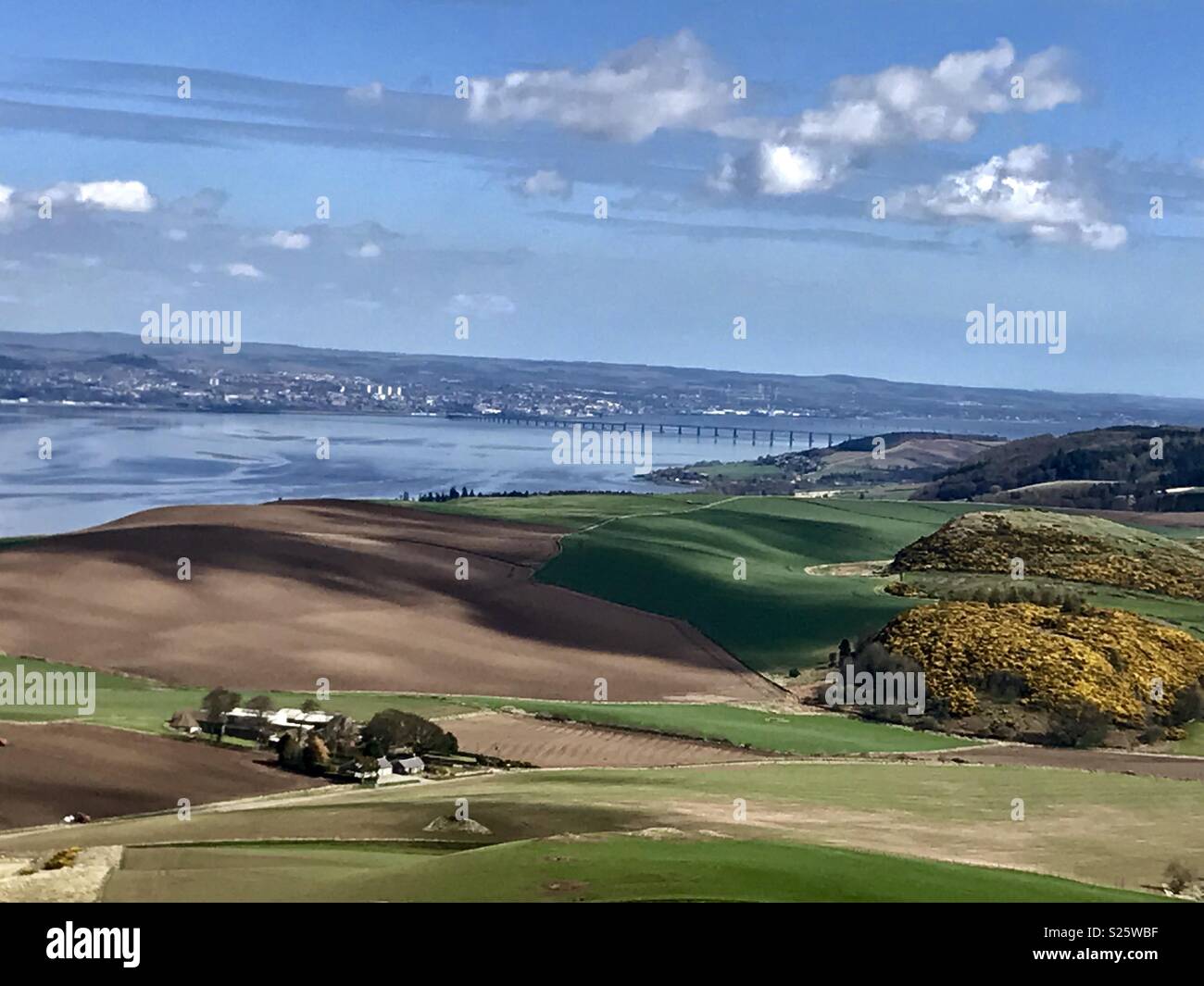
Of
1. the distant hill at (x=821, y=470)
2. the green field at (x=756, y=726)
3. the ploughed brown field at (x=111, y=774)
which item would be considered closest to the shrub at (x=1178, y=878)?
the green field at (x=756, y=726)

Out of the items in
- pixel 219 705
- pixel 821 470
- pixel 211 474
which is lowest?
pixel 219 705

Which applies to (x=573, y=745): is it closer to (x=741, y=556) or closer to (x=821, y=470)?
(x=741, y=556)

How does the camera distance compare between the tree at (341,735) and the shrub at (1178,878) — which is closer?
the shrub at (1178,878)

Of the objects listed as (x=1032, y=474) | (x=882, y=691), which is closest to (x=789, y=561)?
(x=882, y=691)

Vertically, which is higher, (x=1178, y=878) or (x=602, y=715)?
(x=1178, y=878)

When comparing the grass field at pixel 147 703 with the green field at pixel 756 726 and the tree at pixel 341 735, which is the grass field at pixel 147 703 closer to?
the green field at pixel 756 726

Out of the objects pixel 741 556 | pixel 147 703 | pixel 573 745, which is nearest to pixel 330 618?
pixel 147 703
